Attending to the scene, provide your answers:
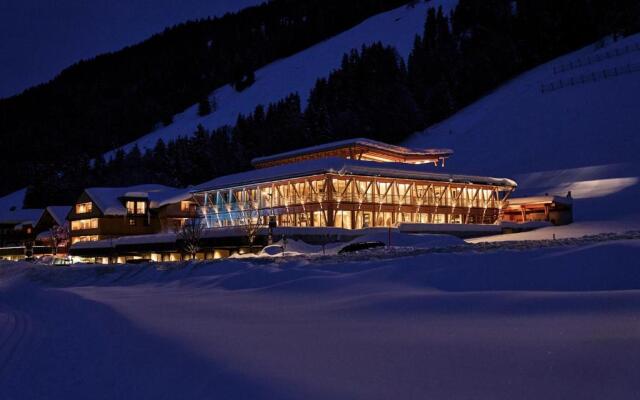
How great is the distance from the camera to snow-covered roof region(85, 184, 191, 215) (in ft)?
217

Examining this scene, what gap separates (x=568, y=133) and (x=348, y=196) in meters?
36.5

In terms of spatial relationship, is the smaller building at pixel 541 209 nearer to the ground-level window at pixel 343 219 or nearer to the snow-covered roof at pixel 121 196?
the ground-level window at pixel 343 219

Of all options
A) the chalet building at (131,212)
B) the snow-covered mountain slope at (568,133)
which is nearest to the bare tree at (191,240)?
the chalet building at (131,212)

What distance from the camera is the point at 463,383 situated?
702cm

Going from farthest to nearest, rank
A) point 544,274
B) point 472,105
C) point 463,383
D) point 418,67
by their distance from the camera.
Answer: point 418,67
point 472,105
point 544,274
point 463,383

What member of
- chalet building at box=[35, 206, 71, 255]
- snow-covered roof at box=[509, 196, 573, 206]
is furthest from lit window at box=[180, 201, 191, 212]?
snow-covered roof at box=[509, 196, 573, 206]

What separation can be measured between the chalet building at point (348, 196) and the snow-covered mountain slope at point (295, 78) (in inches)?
4207

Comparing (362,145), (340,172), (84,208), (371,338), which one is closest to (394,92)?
(362,145)

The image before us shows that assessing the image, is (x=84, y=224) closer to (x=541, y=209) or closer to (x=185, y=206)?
(x=185, y=206)

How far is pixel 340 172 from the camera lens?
151ft

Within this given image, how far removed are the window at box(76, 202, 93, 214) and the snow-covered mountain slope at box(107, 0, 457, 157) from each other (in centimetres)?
9006

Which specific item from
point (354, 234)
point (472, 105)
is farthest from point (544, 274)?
point (472, 105)

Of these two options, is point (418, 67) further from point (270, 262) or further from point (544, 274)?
point (544, 274)

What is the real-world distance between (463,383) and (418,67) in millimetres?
110500
